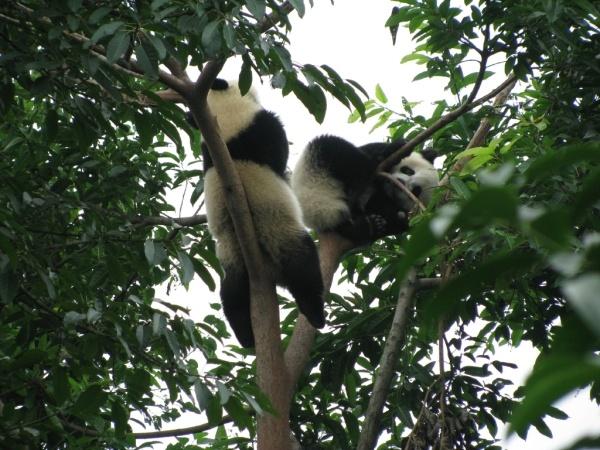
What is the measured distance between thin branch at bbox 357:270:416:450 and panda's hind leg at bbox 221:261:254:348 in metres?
0.98

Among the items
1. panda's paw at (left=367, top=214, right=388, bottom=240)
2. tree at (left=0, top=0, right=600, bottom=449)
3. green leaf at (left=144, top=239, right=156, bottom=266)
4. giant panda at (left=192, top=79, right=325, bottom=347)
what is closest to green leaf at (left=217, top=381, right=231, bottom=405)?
tree at (left=0, top=0, right=600, bottom=449)

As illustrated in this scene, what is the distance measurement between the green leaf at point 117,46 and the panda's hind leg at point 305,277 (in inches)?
85.4

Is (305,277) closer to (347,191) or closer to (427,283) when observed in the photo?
(427,283)

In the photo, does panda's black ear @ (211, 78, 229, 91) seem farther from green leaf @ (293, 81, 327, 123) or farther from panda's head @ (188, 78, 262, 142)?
green leaf @ (293, 81, 327, 123)

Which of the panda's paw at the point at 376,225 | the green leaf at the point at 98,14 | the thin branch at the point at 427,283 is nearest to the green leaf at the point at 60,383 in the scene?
the green leaf at the point at 98,14

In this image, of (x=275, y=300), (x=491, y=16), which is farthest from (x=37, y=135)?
(x=491, y=16)

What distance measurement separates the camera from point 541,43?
459cm

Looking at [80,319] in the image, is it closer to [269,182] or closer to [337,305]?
[269,182]

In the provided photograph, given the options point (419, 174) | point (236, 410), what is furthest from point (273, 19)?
point (419, 174)

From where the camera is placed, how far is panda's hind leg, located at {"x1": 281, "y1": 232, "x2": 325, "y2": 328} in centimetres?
469

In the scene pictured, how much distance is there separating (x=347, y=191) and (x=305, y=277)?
1.98 meters

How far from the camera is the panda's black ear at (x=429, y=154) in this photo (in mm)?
7562

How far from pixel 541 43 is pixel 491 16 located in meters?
0.34

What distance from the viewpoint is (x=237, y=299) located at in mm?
4859
